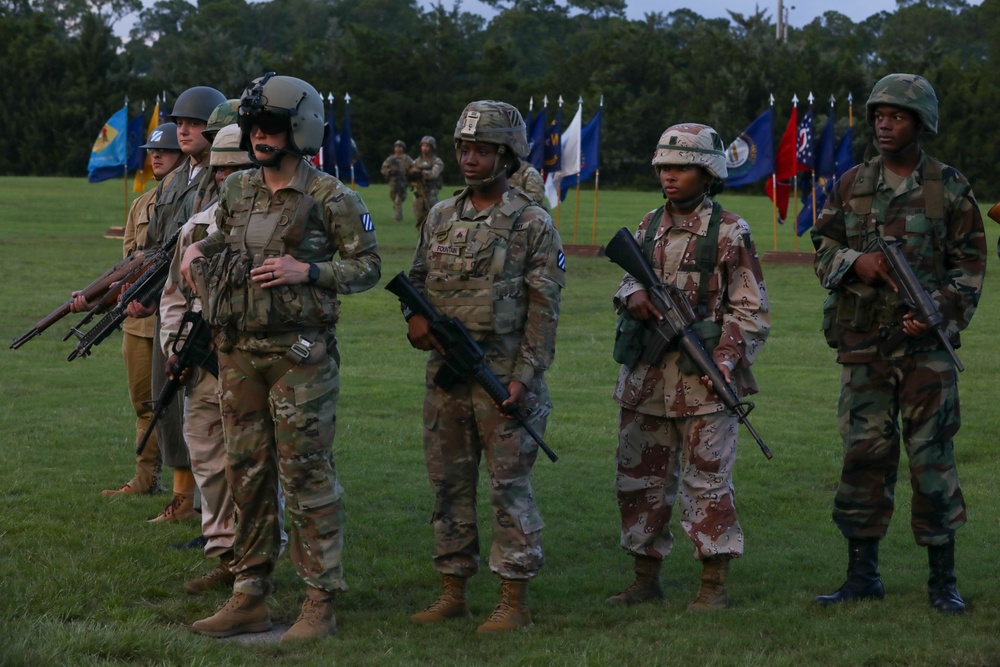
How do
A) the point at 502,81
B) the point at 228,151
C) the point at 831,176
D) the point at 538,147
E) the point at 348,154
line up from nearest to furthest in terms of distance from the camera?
1. the point at 228,151
2. the point at 831,176
3. the point at 538,147
4. the point at 348,154
5. the point at 502,81

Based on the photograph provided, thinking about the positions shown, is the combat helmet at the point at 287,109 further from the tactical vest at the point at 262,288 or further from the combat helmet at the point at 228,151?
the combat helmet at the point at 228,151

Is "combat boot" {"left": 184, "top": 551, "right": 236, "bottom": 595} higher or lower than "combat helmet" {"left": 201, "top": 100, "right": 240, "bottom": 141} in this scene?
lower

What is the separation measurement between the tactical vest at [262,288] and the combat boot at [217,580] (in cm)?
131

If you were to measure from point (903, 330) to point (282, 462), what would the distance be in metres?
2.75

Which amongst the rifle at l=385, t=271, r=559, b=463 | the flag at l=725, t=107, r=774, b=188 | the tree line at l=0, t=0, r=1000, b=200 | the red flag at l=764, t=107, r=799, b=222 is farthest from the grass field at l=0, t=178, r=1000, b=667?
the tree line at l=0, t=0, r=1000, b=200

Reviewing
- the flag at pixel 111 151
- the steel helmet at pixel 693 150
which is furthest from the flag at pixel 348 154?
the steel helmet at pixel 693 150

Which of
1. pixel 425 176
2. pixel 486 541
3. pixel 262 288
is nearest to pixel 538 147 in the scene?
pixel 425 176

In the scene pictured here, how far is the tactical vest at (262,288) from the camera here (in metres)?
5.61

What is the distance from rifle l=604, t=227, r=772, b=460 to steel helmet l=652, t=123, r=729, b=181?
399mm

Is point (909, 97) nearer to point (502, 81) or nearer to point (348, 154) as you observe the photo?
point (348, 154)

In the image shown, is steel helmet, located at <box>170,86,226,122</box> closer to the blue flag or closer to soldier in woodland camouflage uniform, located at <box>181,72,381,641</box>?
soldier in woodland camouflage uniform, located at <box>181,72,381,641</box>

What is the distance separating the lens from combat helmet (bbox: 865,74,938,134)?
238 inches

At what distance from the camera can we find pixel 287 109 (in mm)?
5684

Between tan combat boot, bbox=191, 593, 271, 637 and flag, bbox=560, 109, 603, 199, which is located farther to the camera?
flag, bbox=560, 109, 603, 199
